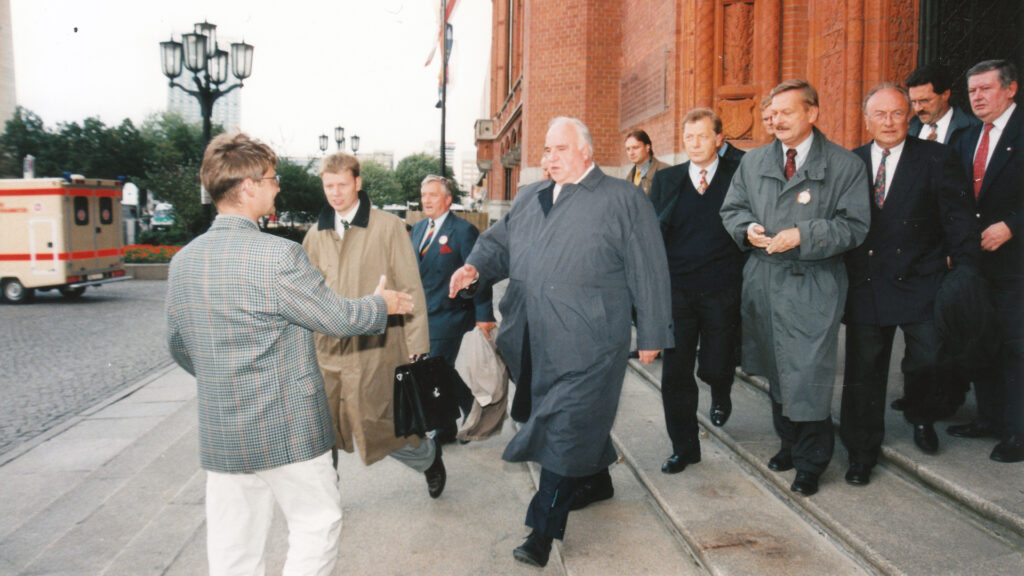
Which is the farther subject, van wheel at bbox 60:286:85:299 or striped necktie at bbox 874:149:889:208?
van wheel at bbox 60:286:85:299

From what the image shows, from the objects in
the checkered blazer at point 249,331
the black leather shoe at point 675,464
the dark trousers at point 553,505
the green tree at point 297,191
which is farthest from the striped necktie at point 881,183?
the green tree at point 297,191

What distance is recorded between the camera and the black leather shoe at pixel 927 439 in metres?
3.98

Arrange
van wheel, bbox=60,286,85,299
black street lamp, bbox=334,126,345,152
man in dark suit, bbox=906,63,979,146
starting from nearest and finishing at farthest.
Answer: man in dark suit, bbox=906,63,979,146 < van wheel, bbox=60,286,85,299 < black street lamp, bbox=334,126,345,152

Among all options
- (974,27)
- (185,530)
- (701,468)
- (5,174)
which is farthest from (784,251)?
(5,174)

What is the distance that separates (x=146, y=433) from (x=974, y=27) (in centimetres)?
808

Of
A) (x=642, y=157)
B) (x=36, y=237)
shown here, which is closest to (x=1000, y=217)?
(x=642, y=157)

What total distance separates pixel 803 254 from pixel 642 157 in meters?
3.11

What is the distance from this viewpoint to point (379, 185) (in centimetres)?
7750

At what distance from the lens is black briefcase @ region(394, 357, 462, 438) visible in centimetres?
371

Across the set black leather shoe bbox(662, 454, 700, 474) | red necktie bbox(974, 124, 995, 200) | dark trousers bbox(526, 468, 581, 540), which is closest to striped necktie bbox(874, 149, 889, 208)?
red necktie bbox(974, 124, 995, 200)

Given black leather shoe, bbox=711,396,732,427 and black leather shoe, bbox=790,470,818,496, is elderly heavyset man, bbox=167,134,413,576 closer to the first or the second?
black leather shoe, bbox=790,470,818,496

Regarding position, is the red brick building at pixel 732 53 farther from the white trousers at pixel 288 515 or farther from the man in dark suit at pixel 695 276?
the white trousers at pixel 288 515

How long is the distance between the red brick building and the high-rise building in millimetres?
35134

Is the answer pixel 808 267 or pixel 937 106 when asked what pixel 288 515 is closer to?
pixel 808 267
